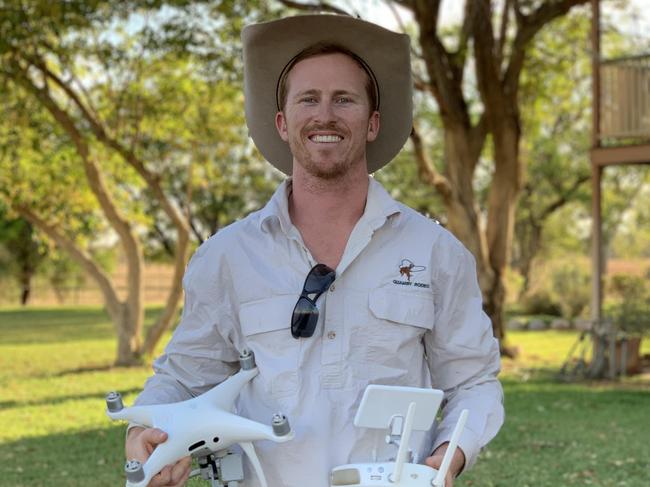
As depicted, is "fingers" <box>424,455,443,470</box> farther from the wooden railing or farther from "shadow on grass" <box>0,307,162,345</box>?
"shadow on grass" <box>0,307,162,345</box>

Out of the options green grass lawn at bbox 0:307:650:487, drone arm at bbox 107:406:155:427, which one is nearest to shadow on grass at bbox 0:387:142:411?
green grass lawn at bbox 0:307:650:487

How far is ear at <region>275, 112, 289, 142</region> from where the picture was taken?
2.54 metres

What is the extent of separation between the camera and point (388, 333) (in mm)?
2285

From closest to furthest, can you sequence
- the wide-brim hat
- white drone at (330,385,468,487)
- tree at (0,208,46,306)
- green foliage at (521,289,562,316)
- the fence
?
1. white drone at (330,385,468,487)
2. the wide-brim hat
3. green foliage at (521,289,562,316)
4. the fence
5. tree at (0,208,46,306)

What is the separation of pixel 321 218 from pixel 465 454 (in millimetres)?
604

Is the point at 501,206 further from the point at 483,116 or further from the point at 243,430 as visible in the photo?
the point at 243,430

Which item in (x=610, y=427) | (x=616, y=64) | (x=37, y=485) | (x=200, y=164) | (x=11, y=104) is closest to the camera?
(x=37, y=485)

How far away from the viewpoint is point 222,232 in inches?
96.5

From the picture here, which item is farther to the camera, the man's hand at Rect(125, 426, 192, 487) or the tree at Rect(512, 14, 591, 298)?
the tree at Rect(512, 14, 591, 298)

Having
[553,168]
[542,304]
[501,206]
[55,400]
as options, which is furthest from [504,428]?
[553,168]

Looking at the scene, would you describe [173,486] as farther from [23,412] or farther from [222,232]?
[23,412]

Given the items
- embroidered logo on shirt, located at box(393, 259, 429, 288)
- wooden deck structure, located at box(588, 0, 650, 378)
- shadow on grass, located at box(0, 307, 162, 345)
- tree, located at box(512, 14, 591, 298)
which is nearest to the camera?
embroidered logo on shirt, located at box(393, 259, 429, 288)

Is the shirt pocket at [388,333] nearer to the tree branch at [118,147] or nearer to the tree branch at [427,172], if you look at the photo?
the tree branch at [427,172]

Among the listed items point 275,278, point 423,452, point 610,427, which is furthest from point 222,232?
point 610,427
